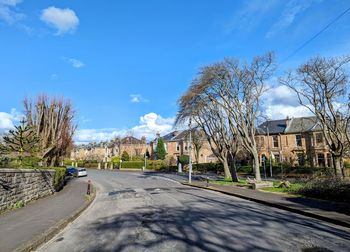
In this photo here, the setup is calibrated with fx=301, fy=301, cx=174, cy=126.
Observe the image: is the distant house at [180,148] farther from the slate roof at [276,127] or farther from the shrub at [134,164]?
the slate roof at [276,127]

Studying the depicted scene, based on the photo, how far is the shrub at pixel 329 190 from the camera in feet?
47.3

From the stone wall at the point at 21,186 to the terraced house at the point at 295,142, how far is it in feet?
121

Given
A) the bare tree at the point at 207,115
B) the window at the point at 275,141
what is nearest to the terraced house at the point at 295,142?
the window at the point at 275,141

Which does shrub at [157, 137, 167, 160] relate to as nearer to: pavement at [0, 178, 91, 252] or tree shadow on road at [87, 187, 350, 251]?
pavement at [0, 178, 91, 252]

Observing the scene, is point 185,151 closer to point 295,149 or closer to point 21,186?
point 295,149

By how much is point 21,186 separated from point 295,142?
48.7 m

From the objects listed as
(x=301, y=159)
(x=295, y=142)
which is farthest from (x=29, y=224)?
(x=295, y=142)

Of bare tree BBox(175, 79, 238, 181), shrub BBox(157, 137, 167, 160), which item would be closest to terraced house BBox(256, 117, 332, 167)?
bare tree BBox(175, 79, 238, 181)

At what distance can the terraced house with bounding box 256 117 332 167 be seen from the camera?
160 feet

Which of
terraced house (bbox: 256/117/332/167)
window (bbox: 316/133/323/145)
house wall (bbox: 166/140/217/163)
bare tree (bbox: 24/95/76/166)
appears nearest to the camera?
bare tree (bbox: 24/95/76/166)

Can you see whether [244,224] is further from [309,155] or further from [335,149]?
[309,155]

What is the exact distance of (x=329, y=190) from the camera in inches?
609

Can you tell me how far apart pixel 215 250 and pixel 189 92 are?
23907 millimetres

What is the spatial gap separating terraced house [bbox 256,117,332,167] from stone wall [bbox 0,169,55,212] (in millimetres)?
36780
